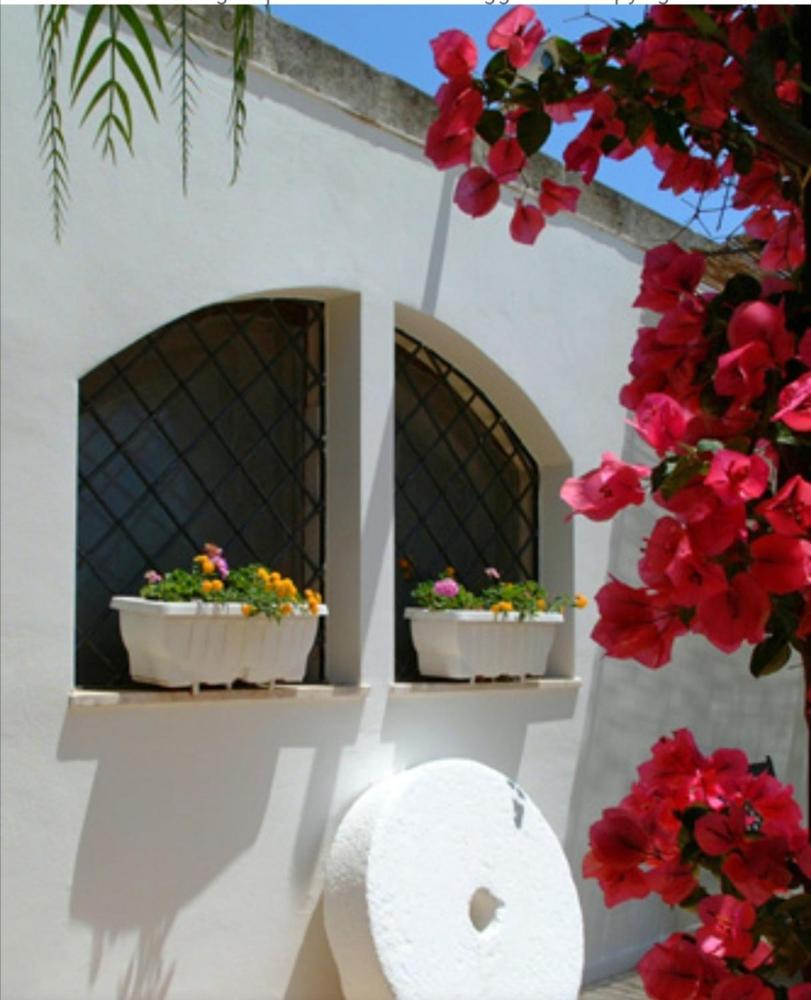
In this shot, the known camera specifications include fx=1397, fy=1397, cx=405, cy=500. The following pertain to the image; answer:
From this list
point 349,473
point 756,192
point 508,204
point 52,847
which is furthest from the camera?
point 508,204

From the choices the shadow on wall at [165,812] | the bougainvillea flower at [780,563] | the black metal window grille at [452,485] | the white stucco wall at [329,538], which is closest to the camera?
the bougainvillea flower at [780,563]

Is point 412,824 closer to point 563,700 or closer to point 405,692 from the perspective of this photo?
point 405,692

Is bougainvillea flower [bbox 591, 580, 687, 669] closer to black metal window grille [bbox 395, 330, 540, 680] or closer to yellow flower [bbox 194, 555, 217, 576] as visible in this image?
yellow flower [bbox 194, 555, 217, 576]

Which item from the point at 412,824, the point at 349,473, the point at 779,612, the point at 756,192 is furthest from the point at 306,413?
the point at 779,612

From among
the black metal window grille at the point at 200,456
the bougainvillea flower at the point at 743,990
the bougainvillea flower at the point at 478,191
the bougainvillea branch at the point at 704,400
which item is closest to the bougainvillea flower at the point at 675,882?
the bougainvillea branch at the point at 704,400

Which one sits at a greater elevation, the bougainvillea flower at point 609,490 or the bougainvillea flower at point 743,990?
the bougainvillea flower at point 609,490

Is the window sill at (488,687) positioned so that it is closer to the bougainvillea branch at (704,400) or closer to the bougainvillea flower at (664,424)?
the bougainvillea branch at (704,400)

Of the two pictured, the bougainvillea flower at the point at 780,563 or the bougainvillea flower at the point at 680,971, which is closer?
the bougainvillea flower at the point at 780,563

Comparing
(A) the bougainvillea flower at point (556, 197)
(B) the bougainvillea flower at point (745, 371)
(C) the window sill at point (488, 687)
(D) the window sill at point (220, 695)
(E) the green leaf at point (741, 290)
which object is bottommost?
(C) the window sill at point (488, 687)

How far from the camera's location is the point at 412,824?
439 centimetres

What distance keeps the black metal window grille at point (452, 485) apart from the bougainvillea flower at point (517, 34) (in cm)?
377

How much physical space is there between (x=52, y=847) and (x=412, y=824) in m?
1.21

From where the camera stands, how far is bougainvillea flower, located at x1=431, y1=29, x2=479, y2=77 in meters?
1.20

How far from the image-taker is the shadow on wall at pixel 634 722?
5.50 meters
